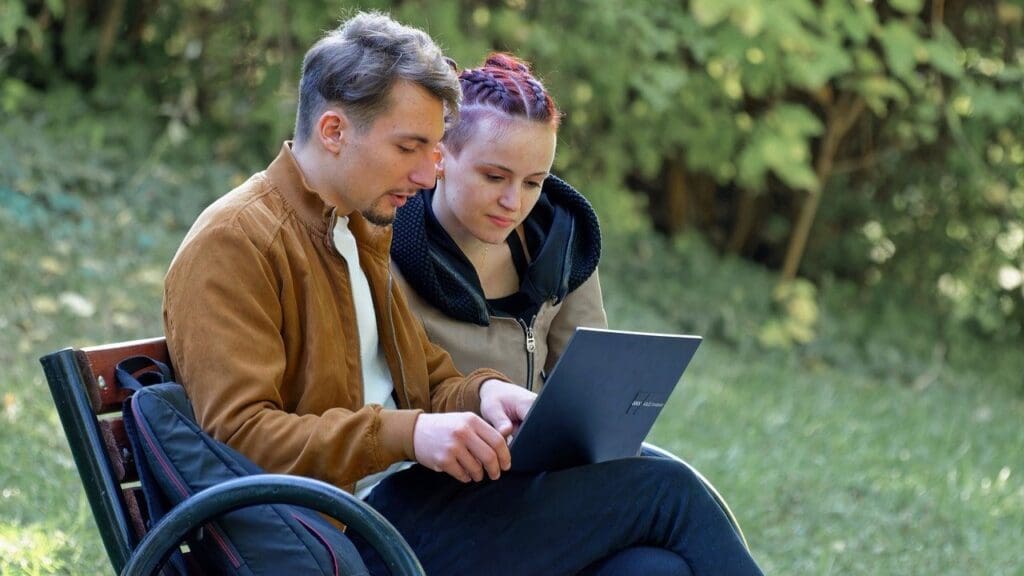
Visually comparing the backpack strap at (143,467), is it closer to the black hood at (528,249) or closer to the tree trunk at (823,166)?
the black hood at (528,249)

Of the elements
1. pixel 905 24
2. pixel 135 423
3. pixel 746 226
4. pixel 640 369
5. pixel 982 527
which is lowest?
pixel 746 226

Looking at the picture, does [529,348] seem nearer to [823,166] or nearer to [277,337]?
[277,337]

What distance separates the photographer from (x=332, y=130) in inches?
102

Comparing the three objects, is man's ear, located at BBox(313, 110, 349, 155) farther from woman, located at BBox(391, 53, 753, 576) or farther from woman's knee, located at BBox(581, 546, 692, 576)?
woman's knee, located at BBox(581, 546, 692, 576)

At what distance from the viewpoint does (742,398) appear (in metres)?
6.91

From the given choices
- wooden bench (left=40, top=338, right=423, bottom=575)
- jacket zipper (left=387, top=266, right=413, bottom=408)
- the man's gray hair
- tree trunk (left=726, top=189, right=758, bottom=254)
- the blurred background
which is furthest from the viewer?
tree trunk (left=726, top=189, right=758, bottom=254)

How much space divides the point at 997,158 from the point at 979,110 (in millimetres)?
1098

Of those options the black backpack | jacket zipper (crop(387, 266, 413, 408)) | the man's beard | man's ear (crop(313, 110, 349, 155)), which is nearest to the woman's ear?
man's ear (crop(313, 110, 349, 155))

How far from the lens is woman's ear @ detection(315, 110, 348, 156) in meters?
2.57

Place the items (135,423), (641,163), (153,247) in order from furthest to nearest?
(641,163), (153,247), (135,423)

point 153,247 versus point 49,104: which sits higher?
point 49,104

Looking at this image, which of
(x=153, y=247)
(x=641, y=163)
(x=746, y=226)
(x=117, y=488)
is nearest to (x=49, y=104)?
(x=153, y=247)

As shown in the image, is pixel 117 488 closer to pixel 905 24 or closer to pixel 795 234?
pixel 905 24

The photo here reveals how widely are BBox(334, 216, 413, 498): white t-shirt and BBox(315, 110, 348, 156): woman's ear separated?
0.44 feet
